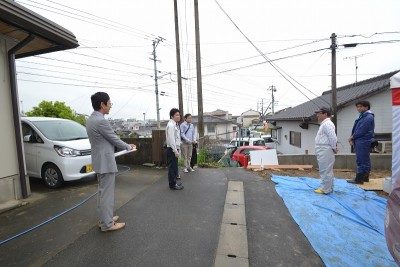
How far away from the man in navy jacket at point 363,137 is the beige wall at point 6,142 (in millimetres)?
6965

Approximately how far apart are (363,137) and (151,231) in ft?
15.7

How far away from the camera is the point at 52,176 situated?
4879 mm

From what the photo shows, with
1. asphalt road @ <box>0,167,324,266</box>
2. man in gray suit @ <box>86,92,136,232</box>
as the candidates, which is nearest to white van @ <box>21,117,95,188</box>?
asphalt road @ <box>0,167,324,266</box>

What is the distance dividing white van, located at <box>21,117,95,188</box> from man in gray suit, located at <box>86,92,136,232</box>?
2.38 meters

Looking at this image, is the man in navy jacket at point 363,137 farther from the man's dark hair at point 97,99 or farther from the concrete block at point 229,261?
the man's dark hair at point 97,99

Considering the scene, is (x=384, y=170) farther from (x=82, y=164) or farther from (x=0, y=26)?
(x=0, y=26)

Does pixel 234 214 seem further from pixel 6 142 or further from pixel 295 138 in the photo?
pixel 295 138

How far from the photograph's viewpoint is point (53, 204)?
397 centimetres

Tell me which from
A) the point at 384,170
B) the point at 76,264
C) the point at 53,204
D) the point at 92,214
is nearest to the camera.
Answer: the point at 76,264

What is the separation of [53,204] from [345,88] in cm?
2120

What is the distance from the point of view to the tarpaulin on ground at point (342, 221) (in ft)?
7.92

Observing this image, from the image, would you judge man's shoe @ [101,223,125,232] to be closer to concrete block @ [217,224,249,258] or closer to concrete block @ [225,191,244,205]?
concrete block @ [217,224,249,258]

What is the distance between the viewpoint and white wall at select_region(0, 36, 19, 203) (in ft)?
12.6

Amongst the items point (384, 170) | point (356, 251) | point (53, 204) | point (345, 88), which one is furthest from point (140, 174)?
point (345, 88)
